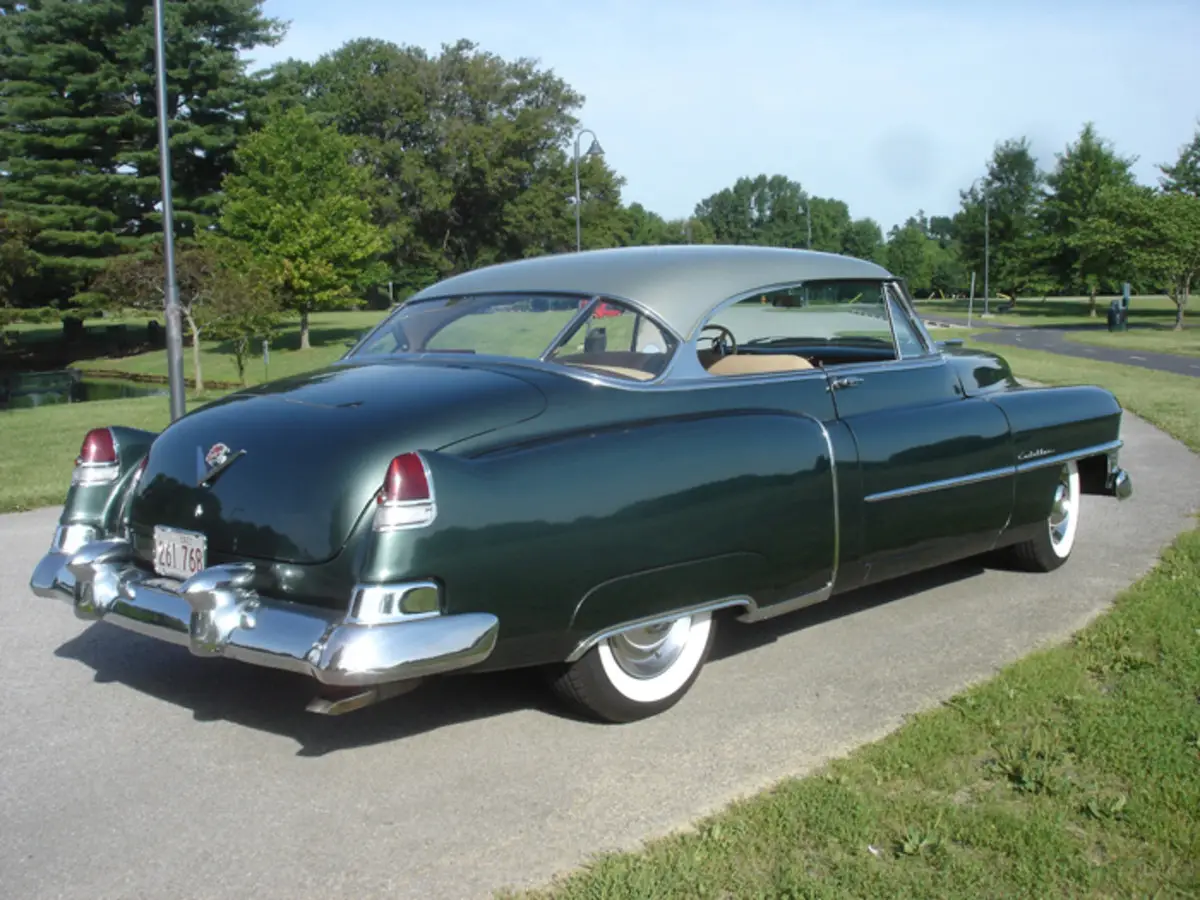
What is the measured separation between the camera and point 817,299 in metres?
5.18

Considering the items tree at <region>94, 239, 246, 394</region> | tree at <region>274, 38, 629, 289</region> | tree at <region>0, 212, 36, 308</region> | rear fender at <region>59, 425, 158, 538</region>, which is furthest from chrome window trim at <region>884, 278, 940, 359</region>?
tree at <region>274, 38, 629, 289</region>

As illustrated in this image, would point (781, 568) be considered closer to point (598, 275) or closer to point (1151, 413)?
point (598, 275)

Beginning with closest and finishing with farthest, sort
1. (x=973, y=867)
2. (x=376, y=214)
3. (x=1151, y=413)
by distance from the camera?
(x=973, y=867), (x=1151, y=413), (x=376, y=214)

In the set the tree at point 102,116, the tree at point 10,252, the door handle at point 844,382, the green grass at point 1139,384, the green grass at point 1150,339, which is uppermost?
the tree at point 102,116

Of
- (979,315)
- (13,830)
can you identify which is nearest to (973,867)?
(13,830)

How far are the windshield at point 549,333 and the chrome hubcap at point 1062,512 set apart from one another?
269cm

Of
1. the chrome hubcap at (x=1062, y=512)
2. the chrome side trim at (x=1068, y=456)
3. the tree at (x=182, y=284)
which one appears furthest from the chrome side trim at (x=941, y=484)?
the tree at (x=182, y=284)

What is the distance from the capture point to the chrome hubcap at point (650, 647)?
3.85 m

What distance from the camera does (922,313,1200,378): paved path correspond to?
78.1 ft

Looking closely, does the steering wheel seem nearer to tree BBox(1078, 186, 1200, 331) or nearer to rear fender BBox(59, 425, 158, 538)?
rear fender BBox(59, 425, 158, 538)

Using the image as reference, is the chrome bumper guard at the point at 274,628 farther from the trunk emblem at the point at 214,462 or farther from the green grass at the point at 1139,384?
the green grass at the point at 1139,384

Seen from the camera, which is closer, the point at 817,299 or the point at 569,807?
the point at 569,807

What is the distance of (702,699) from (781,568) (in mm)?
561

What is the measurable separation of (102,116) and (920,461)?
4504 centimetres
